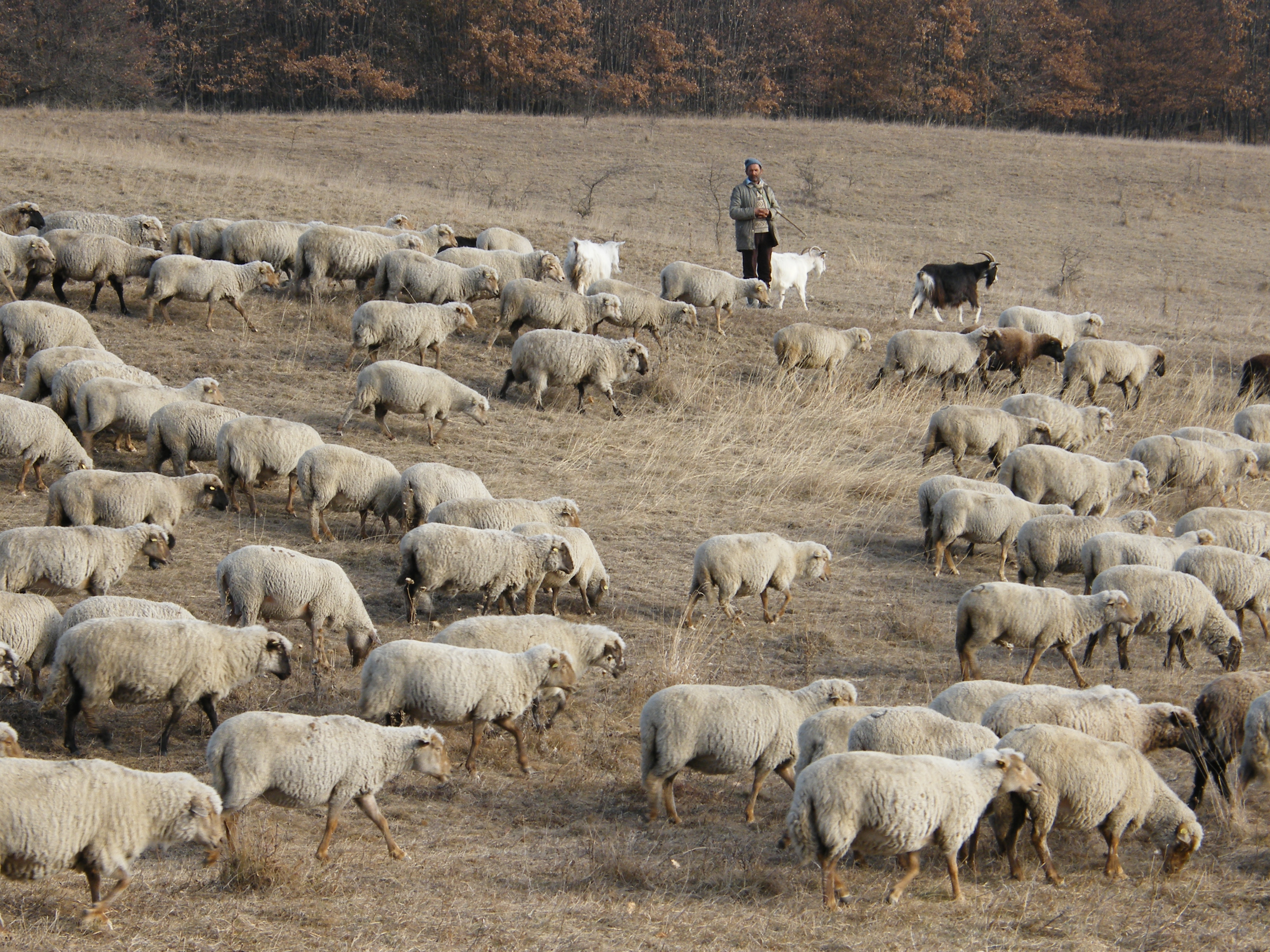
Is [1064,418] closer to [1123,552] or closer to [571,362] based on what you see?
[1123,552]

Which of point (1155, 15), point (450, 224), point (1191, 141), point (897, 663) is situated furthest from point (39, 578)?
point (1155, 15)

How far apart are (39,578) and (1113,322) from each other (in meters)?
18.5

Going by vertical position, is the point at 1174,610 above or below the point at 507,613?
above

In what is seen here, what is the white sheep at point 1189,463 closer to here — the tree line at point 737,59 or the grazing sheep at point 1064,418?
the grazing sheep at point 1064,418

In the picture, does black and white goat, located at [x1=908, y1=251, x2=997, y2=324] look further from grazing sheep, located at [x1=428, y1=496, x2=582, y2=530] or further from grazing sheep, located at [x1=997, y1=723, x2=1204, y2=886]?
grazing sheep, located at [x1=997, y1=723, x2=1204, y2=886]

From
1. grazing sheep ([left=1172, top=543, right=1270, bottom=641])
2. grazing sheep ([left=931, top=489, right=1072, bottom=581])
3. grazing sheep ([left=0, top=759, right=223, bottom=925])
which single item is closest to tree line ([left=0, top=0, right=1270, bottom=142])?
grazing sheep ([left=931, top=489, right=1072, bottom=581])

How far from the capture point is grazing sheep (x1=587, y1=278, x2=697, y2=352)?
1733cm

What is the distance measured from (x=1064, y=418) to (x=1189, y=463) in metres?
1.52

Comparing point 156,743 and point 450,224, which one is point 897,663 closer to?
point 156,743

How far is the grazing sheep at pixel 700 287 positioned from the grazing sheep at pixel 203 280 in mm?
5730

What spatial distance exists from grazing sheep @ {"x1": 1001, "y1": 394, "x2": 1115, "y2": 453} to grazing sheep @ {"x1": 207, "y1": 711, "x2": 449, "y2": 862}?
9760mm

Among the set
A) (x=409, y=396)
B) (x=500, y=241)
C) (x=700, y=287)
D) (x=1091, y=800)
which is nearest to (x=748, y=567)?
(x=1091, y=800)

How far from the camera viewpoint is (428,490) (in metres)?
10.8

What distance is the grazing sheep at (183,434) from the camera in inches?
454
